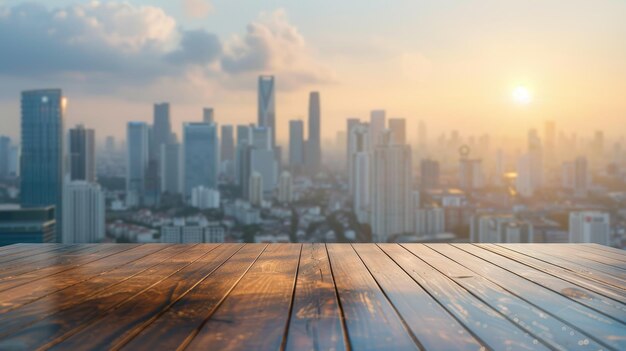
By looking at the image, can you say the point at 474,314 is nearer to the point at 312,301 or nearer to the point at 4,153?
the point at 312,301

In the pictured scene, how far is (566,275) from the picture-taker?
8.31 feet

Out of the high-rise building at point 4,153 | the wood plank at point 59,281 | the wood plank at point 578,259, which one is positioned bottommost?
the wood plank at point 578,259

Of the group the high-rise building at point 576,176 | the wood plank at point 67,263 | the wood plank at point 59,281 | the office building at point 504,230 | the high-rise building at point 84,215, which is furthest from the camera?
the high-rise building at point 84,215

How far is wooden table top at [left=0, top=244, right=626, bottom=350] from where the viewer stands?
1423mm

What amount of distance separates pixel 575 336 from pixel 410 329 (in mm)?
458

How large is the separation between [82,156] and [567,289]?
7652 centimetres

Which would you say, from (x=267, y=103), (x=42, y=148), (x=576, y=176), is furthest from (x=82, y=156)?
(x=267, y=103)

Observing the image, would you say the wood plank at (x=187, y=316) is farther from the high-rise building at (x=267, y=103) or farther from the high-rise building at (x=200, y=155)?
the high-rise building at (x=267, y=103)

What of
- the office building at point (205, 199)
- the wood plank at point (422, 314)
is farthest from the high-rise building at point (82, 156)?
the wood plank at point (422, 314)

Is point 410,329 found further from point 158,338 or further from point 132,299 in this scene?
point 132,299

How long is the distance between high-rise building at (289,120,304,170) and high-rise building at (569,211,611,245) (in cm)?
7266

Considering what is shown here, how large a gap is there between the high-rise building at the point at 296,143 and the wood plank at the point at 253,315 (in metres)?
98.7

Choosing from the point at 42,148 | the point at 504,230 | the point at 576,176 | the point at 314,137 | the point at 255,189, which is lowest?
the point at 504,230

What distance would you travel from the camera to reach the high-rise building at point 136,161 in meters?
64.7
